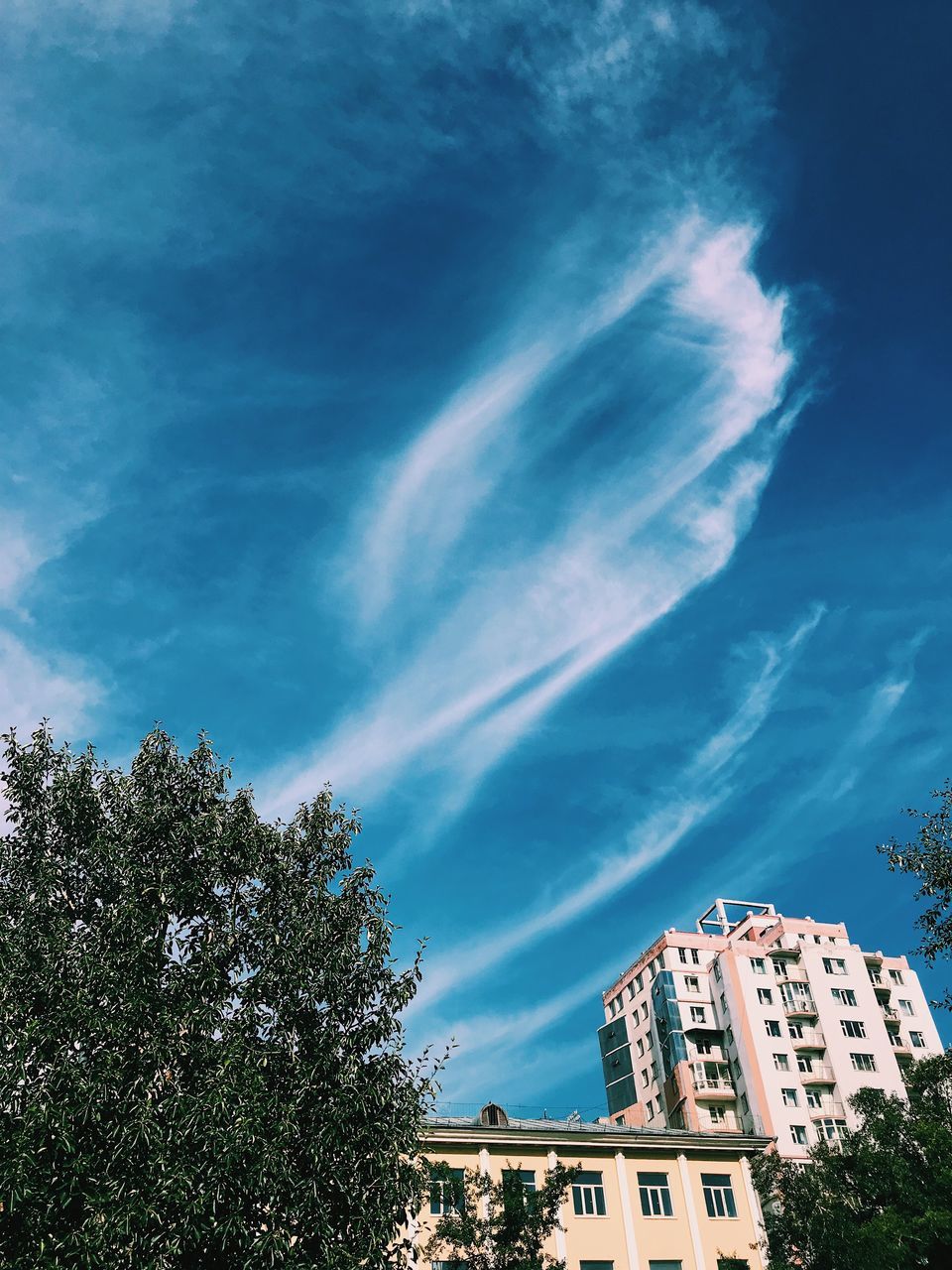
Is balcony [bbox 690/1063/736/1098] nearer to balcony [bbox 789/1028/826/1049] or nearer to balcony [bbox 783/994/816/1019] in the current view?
balcony [bbox 789/1028/826/1049]

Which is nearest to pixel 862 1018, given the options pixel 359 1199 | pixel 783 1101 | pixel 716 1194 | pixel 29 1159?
pixel 783 1101

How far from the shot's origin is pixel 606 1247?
45406mm

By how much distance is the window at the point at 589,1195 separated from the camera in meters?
46.2

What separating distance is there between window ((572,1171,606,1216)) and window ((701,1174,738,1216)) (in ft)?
17.4

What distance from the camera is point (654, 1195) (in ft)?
157

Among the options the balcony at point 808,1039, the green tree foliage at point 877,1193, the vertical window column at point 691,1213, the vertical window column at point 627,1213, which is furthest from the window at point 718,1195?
the balcony at point 808,1039

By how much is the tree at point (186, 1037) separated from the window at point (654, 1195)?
29.8m

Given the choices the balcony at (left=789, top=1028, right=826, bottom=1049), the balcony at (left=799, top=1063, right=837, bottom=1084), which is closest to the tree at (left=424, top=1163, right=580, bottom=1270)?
the balcony at (left=799, top=1063, right=837, bottom=1084)

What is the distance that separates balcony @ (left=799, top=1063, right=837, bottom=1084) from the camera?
81000 mm

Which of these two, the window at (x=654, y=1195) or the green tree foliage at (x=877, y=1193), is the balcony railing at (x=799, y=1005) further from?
the window at (x=654, y=1195)

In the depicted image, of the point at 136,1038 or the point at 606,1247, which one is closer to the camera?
Result: the point at 136,1038

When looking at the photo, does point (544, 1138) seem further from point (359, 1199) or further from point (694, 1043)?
point (694, 1043)

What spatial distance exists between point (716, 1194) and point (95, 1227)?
38.5 m

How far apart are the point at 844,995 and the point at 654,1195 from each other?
148 ft
